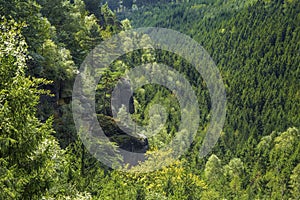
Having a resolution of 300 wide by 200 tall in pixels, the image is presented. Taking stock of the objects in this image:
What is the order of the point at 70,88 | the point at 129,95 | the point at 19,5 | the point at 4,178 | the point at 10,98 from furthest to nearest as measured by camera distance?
the point at 129,95 → the point at 70,88 → the point at 19,5 → the point at 10,98 → the point at 4,178

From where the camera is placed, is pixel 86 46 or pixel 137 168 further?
pixel 86 46

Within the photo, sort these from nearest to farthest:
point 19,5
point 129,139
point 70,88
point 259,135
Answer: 1. point 19,5
2. point 70,88
3. point 129,139
4. point 259,135

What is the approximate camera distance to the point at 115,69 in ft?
260

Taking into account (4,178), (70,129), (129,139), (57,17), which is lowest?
(4,178)

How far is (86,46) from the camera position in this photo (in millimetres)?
70875

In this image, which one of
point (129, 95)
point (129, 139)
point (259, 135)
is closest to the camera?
point (129, 139)

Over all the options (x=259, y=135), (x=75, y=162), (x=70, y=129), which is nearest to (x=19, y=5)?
(x=70, y=129)

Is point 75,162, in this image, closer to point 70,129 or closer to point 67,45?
point 70,129

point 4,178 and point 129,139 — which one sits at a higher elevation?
point 129,139

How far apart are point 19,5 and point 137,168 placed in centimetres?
2625

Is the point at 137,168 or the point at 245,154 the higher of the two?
the point at 245,154

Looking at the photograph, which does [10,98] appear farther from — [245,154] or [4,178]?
[245,154]

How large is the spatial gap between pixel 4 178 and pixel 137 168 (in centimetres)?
4466

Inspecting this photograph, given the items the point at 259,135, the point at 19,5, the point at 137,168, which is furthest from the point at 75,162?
the point at 259,135
